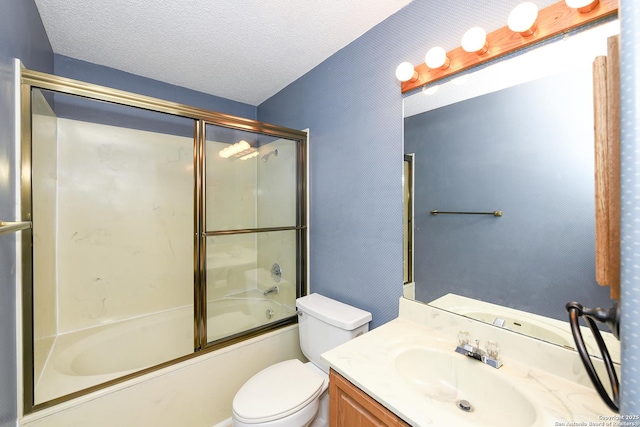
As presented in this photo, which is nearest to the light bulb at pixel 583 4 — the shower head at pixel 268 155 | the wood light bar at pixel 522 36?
the wood light bar at pixel 522 36

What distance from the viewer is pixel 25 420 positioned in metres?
1.10

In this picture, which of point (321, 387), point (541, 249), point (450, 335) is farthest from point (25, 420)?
point (541, 249)

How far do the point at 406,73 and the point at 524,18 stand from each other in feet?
1.53

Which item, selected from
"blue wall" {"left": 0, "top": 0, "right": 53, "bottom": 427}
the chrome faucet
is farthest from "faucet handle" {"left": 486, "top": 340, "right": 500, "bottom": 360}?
"blue wall" {"left": 0, "top": 0, "right": 53, "bottom": 427}

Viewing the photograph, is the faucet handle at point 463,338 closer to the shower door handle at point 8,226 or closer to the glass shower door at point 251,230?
the glass shower door at point 251,230

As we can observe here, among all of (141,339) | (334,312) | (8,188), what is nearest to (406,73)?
(334,312)

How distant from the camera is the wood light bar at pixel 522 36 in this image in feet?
2.68

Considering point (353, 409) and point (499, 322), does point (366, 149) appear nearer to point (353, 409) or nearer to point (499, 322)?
point (499, 322)

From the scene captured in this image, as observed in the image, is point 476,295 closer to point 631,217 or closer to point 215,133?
point 631,217

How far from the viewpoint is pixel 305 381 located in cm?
140

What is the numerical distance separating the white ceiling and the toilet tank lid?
170 centimetres

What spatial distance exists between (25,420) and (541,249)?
89.3 inches

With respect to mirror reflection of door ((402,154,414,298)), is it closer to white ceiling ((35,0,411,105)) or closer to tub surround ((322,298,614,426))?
tub surround ((322,298,614,426))

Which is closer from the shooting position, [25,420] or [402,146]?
[25,420]
